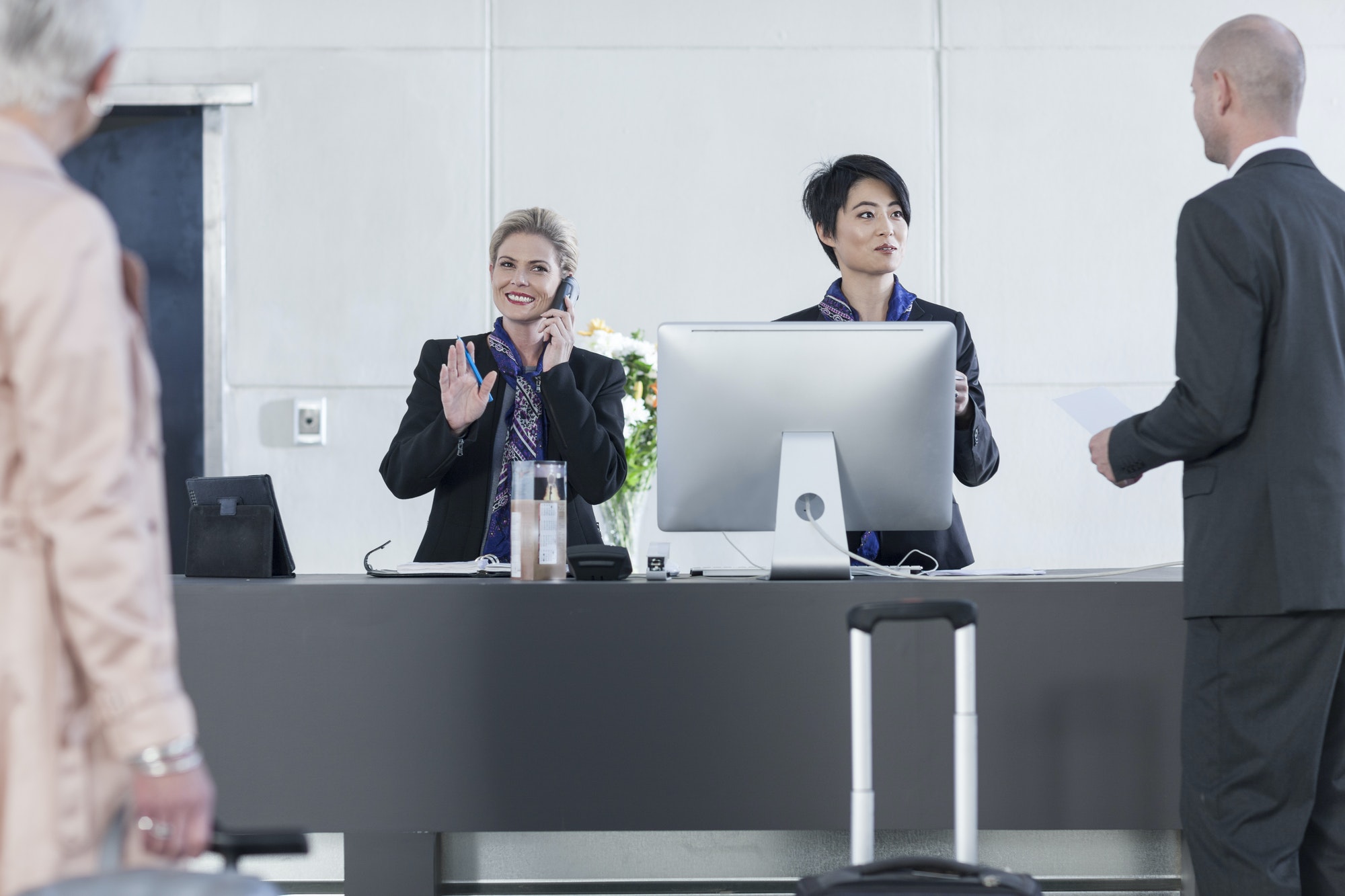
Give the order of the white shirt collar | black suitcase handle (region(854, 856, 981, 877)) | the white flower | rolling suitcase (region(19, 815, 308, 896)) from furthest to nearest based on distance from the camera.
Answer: the white flower
the white shirt collar
black suitcase handle (region(854, 856, 981, 877))
rolling suitcase (region(19, 815, 308, 896))

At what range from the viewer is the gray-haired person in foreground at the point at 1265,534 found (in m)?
1.62

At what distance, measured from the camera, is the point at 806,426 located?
2020 mm

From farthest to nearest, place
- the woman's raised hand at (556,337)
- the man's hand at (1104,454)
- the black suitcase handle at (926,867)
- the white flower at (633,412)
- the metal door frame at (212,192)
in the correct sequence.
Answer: the metal door frame at (212,192) < the white flower at (633,412) < the woman's raised hand at (556,337) < the man's hand at (1104,454) < the black suitcase handle at (926,867)

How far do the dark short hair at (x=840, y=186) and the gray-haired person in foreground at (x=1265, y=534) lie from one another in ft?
3.61

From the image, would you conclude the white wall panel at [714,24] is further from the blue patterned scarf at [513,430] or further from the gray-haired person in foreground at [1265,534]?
the gray-haired person in foreground at [1265,534]

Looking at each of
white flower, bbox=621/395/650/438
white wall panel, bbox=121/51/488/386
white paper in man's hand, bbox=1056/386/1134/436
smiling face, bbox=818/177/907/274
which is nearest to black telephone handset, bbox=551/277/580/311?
white flower, bbox=621/395/650/438

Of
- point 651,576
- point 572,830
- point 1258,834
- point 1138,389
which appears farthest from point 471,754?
point 1138,389

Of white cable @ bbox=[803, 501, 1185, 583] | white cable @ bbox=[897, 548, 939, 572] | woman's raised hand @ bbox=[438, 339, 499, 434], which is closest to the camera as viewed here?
white cable @ bbox=[803, 501, 1185, 583]

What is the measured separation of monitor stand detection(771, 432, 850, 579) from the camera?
1989 mm

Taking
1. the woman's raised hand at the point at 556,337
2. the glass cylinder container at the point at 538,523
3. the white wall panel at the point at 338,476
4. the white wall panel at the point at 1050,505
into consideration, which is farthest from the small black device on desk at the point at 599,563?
the white wall panel at the point at 338,476

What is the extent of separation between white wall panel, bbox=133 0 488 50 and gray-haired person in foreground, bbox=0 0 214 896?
291cm

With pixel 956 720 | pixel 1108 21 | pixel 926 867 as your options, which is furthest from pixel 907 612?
pixel 1108 21

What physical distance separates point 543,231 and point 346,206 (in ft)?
4.28

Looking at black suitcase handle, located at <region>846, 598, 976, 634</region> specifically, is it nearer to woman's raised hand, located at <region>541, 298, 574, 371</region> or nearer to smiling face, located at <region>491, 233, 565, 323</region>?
woman's raised hand, located at <region>541, 298, 574, 371</region>
